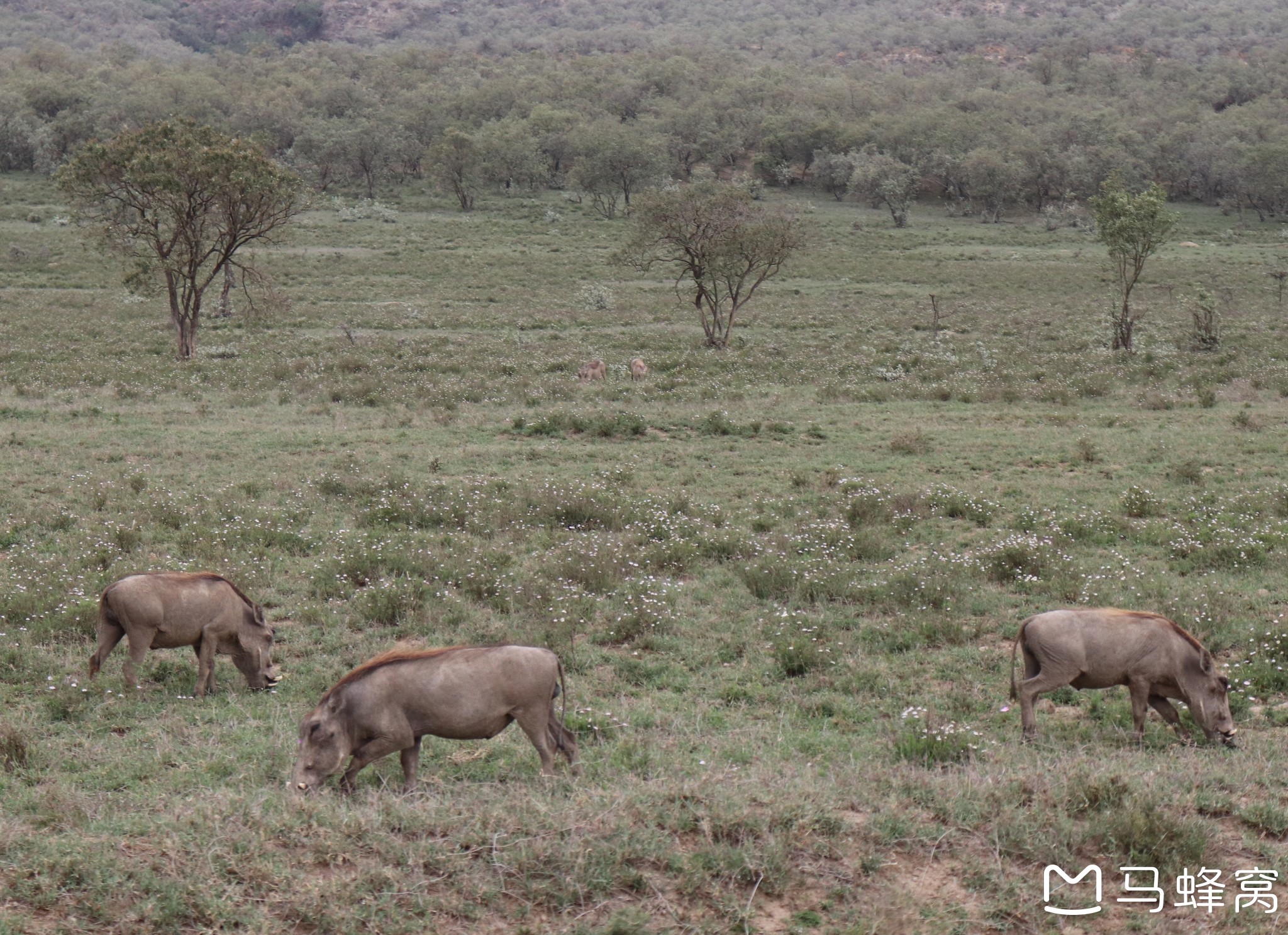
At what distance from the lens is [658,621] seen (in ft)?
34.2

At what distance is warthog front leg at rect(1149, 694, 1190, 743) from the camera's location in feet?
26.4

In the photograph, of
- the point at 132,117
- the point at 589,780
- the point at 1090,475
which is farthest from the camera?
the point at 132,117

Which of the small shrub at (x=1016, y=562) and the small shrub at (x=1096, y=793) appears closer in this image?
the small shrub at (x=1096, y=793)

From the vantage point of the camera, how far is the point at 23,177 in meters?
79.8

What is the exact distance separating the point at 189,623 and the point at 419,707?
2936 millimetres

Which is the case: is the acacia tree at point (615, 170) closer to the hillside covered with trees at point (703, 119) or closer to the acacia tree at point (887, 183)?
the hillside covered with trees at point (703, 119)

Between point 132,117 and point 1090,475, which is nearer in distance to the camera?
point 1090,475

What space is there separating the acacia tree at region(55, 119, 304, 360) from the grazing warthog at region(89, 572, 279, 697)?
25.0 metres

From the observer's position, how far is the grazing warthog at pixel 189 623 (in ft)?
28.0

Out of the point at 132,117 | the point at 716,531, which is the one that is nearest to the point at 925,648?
the point at 716,531

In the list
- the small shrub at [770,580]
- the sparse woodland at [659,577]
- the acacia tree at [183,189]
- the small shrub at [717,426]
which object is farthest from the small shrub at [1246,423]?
the acacia tree at [183,189]

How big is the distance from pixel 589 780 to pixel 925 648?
4.45 m

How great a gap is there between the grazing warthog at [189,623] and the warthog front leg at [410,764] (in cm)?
256

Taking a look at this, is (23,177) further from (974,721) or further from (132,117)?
(974,721)
